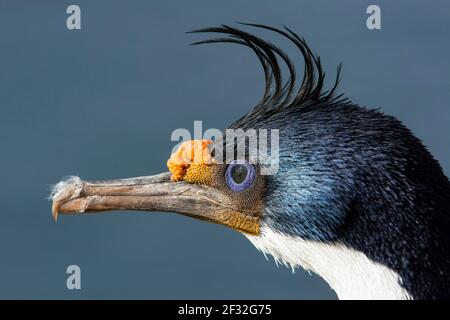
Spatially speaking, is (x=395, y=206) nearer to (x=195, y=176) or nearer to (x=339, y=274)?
(x=339, y=274)

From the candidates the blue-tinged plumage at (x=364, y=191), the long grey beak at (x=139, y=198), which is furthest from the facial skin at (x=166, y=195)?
the blue-tinged plumage at (x=364, y=191)

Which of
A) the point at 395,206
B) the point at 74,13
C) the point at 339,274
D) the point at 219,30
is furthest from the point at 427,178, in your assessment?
the point at 74,13

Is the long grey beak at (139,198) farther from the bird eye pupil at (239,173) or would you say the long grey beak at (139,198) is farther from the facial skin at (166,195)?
the bird eye pupil at (239,173)

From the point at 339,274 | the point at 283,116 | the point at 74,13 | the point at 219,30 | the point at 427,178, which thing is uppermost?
the point at 74,13

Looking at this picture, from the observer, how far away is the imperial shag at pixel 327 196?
19.1 ft

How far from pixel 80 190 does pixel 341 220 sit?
1.40 metres

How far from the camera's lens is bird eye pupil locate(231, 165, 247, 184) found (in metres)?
6.39

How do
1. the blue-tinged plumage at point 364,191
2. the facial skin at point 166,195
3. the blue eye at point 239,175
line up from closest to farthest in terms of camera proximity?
1. the blue-tinged plumage at point 364,191
2. the blue eye at point 239,175
3. the facial skin at point 166,195

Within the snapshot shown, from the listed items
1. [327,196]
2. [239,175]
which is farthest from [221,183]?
[327,196]

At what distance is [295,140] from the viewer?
20.2ft

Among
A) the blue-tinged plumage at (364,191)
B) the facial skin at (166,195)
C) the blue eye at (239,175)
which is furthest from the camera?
the facial skin at (166,195)

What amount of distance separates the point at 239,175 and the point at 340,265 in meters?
0.75

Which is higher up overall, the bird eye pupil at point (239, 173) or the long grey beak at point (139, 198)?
the bird eye pupil at point (239, 173)

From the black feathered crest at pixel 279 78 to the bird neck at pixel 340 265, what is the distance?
0.61 meters
